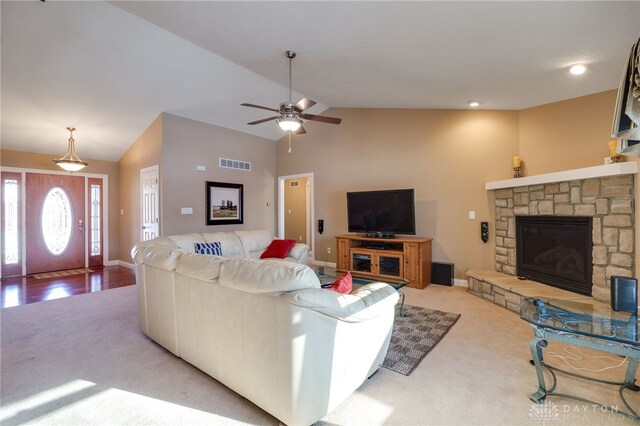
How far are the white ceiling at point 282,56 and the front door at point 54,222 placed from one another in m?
1.03

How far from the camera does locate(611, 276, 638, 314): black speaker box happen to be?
2014 millimetres

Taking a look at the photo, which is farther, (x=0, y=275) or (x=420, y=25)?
(x=0, y=275)

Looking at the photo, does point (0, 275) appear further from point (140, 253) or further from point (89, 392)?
point (89, 392)

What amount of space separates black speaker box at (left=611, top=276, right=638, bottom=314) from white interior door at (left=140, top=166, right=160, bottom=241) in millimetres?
5826

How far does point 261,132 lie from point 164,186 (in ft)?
7.93

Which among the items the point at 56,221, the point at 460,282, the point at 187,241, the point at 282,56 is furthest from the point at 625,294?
the point at 56,221

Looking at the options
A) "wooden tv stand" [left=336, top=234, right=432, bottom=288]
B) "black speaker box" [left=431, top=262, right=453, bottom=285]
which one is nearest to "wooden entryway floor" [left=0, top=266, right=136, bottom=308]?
"wooden tv stand" [left=336, top=234, right=432, bottom=288]

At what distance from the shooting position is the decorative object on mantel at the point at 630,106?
170cm

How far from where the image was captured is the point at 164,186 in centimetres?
514

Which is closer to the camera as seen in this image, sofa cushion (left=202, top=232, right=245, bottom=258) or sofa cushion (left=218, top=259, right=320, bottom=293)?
sofa cushion (left=218, top=259, right=320, bottom=293)

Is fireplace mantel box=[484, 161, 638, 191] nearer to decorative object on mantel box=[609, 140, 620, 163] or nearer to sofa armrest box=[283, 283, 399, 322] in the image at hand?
decorative object on mantel box=[609, 140, 620, 163]

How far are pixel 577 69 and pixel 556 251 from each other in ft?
6.79

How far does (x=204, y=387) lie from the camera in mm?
2125

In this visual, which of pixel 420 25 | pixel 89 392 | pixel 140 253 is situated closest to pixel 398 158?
pixel 420 25
